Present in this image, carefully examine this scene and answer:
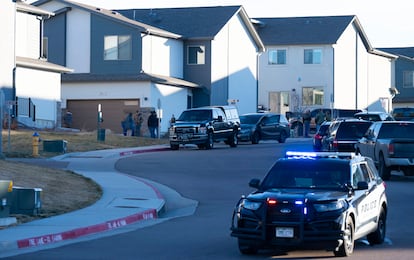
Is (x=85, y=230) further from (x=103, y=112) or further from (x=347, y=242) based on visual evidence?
(x=103, y=112)

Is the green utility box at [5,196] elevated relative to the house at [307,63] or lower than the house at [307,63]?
lower

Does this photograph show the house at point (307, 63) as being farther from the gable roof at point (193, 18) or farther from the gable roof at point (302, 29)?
the gable roof at point (193, 18)

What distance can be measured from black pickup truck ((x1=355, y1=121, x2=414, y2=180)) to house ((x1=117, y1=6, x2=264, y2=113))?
106 feet

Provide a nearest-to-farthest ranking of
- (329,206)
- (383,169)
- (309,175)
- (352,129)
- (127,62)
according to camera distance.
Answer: (329,206) < (309,175) < (383,169) < (352,129) < (127,62)

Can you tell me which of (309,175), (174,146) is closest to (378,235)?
(309,175)

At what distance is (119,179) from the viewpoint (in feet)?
88.1

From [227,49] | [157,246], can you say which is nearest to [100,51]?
[227,49]

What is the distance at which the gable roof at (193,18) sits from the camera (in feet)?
200

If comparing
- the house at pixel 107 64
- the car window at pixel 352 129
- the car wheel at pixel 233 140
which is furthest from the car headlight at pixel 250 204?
the house at pixel 107 64

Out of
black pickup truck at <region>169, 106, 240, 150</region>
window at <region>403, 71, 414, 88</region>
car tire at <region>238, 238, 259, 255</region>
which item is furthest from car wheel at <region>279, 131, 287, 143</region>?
window at <region>403, 71, 414, 88</region>

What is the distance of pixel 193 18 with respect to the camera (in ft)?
208

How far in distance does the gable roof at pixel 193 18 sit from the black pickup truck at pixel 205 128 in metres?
16.3

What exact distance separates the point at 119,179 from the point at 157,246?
1227 cm

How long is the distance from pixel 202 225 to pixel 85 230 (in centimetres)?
266
